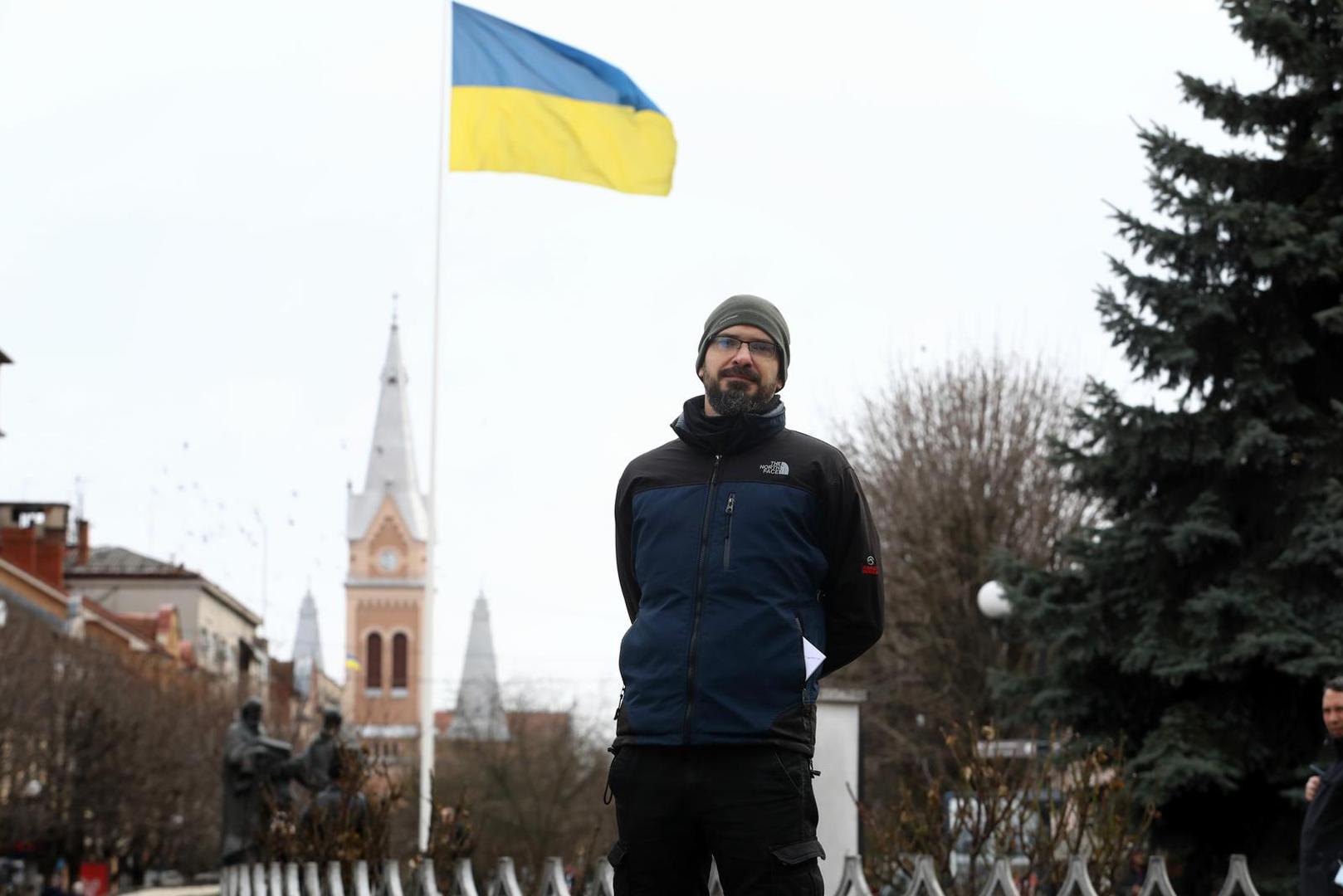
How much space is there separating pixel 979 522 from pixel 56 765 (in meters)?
24.5

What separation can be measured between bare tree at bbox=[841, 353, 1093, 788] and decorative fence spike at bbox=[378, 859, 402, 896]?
26027mm

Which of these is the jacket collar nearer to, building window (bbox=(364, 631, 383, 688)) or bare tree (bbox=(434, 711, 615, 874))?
bare tree (bbox=(434, 711, 615, 874))

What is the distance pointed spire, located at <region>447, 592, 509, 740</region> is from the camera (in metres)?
73.2

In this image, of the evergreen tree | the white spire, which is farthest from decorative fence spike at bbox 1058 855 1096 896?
the white spire

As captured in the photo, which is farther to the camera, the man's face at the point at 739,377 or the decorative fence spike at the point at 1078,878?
the decorative fence spike at the point at 1078,878

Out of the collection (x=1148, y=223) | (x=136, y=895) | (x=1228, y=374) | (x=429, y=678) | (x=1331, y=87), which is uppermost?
(x=1331, y=87)

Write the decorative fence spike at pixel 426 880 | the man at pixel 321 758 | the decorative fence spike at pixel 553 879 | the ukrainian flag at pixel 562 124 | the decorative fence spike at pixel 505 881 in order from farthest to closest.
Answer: the ukrainian flag at pixel 562 124, the man at pixel 321 758, the decorative fence spike at pixel 426 880, the decorative fence spike at pixel 505 881, the decorative fence spike at pixel 553 879

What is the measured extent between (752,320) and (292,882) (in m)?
4.86

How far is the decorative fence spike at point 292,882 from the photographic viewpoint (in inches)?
339

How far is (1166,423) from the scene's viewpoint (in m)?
18.8

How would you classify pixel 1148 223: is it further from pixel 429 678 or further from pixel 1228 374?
pixel 429 678

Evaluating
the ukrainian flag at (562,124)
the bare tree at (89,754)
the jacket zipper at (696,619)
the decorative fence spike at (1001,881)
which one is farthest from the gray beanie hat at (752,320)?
the bare tree at (89,754)

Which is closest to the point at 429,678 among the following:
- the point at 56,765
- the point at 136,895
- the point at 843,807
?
the point at 136,895

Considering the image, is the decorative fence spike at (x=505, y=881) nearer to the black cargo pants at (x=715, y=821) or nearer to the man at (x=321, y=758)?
the black cargo pants at (x=715, y=821)
